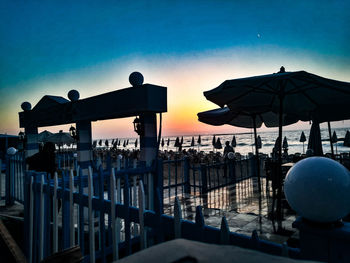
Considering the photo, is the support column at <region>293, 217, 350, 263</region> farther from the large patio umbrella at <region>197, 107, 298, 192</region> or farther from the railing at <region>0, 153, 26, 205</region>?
the railing at <region>0, 153, 26, 205</region>

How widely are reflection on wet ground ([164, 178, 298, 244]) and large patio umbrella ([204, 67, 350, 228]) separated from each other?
0.54 meters

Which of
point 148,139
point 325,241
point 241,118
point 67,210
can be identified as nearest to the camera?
point 325,241

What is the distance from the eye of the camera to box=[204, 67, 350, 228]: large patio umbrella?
402 centimetres

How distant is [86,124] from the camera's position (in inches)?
235

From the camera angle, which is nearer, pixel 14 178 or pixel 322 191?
pixel 322 191

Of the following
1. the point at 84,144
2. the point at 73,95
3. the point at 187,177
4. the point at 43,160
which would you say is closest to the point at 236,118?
the point at 187,177

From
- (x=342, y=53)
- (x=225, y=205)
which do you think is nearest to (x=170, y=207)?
(x=225, y=205)

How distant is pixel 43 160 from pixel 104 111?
224 centimetres

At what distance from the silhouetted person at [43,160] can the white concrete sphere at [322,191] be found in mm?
5753

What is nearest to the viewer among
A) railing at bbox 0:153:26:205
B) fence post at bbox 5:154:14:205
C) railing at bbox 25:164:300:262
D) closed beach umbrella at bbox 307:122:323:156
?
railing at bbox 25:164:300:262

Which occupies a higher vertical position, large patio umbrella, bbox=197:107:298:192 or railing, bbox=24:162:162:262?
large patio umbrella, bbox=197:107:298:192

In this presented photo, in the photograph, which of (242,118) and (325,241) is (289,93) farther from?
(325,241)

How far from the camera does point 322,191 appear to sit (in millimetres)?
1069

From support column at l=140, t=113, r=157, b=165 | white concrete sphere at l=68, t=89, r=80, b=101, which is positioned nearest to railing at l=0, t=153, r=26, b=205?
white concrete sphere at l=68, t=89, r=80, b=101
